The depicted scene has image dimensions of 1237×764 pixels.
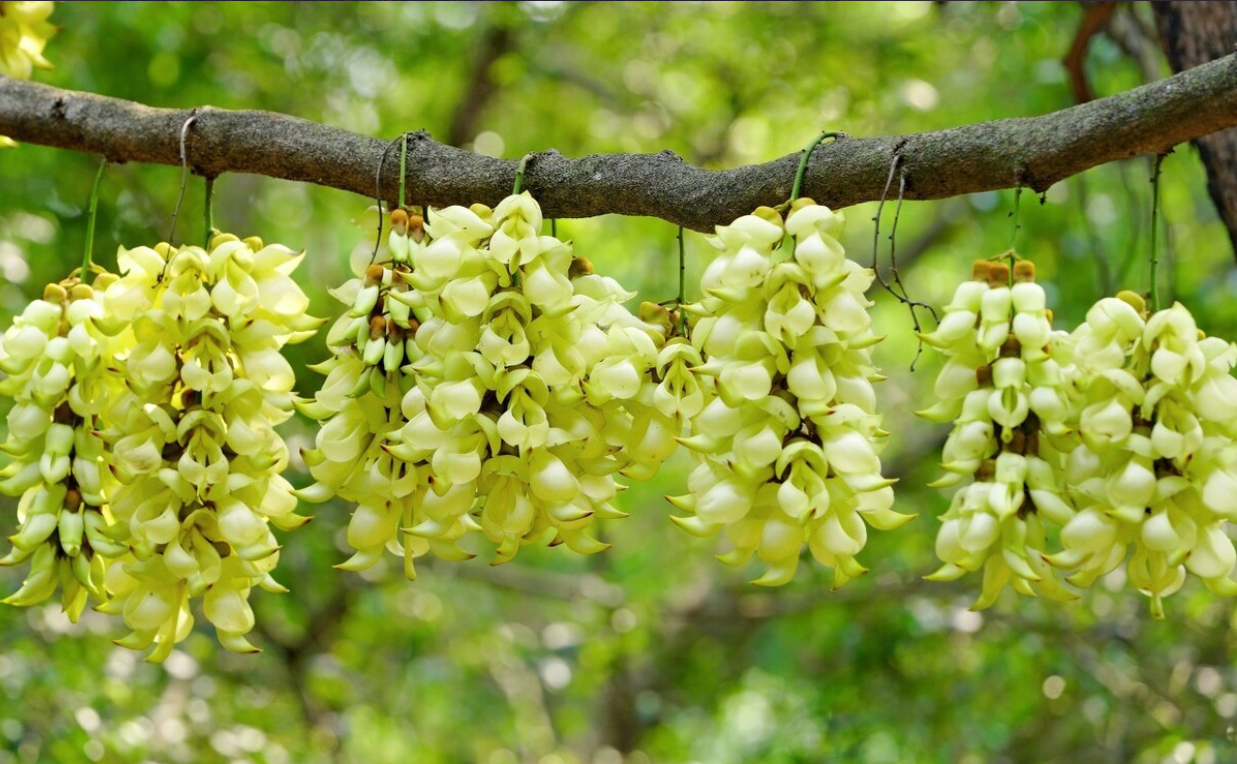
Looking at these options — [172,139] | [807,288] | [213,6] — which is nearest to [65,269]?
[213,6]

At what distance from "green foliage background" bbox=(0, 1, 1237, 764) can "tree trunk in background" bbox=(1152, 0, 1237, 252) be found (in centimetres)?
82

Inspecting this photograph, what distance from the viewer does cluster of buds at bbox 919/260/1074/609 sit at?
1.25 metres

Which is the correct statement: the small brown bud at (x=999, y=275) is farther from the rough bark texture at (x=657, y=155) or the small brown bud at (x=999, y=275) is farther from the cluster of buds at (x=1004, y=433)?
the rough bark texture at (x=657, y=155)

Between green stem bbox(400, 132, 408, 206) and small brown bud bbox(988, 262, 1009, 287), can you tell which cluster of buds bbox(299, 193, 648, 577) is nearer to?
green stem bbox(400, 132, 408, 206)

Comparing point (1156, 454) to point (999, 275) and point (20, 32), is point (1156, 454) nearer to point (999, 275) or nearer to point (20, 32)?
point (999, 275)

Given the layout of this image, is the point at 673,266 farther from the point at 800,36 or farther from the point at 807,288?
the point at 807,288

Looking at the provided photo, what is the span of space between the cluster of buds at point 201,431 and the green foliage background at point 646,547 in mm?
1672

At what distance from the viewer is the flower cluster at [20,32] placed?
7.90 ft

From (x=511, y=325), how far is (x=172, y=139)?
794 mm

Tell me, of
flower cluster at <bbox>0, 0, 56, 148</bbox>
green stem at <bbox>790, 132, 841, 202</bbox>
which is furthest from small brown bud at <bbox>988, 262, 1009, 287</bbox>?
flower cluster at <bbox>0, 0, 56, 148</bbox>

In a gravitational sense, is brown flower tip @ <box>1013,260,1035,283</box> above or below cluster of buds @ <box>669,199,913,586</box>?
above

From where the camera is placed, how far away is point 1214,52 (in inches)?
91.3

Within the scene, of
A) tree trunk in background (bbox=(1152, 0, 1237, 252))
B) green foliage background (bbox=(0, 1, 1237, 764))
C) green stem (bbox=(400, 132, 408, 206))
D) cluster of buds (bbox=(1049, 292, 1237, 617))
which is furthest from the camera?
green foliage background (bbox=(0, 1, 1237, 764))

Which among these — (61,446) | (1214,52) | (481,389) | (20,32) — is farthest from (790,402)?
(20,32)
